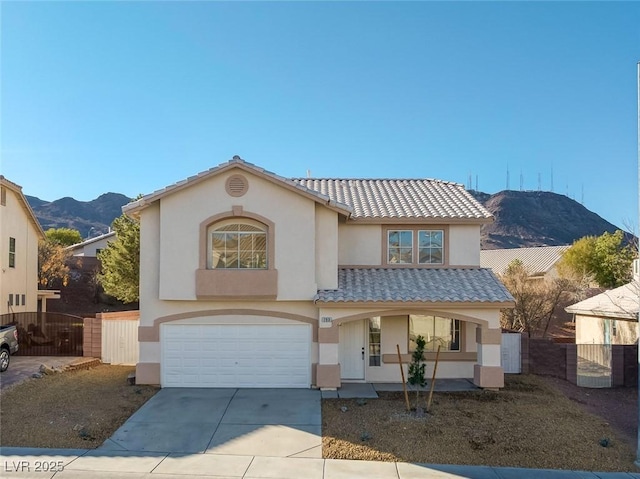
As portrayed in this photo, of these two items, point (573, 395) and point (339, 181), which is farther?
point (339, 181)

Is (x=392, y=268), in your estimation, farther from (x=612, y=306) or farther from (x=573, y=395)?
(x=612, y=306)

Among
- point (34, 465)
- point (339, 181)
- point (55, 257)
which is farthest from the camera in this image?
point (55, 257)

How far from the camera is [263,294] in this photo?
14.4 m

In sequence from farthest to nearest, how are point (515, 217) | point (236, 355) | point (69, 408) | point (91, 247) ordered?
point (515, 217) → point (91, 247) → point (236, 355) → point (69, 408)

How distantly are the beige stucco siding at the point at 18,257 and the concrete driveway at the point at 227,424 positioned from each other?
12.1m

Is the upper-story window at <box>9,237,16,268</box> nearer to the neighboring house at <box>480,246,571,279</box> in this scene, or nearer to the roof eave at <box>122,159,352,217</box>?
the roof eave at <box>122,159,352,217</box>

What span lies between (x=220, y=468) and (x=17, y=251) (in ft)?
62.3

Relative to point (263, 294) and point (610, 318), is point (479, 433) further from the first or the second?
point (610, 318)

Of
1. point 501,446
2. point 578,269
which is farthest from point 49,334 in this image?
point 578,269

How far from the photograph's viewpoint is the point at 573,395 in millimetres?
14375

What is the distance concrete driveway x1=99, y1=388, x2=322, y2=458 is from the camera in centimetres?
1001

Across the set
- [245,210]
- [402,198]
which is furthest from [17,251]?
[402,198]

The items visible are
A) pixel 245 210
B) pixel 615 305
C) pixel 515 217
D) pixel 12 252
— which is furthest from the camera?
pixel 515 217

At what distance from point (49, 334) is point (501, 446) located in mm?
16645
